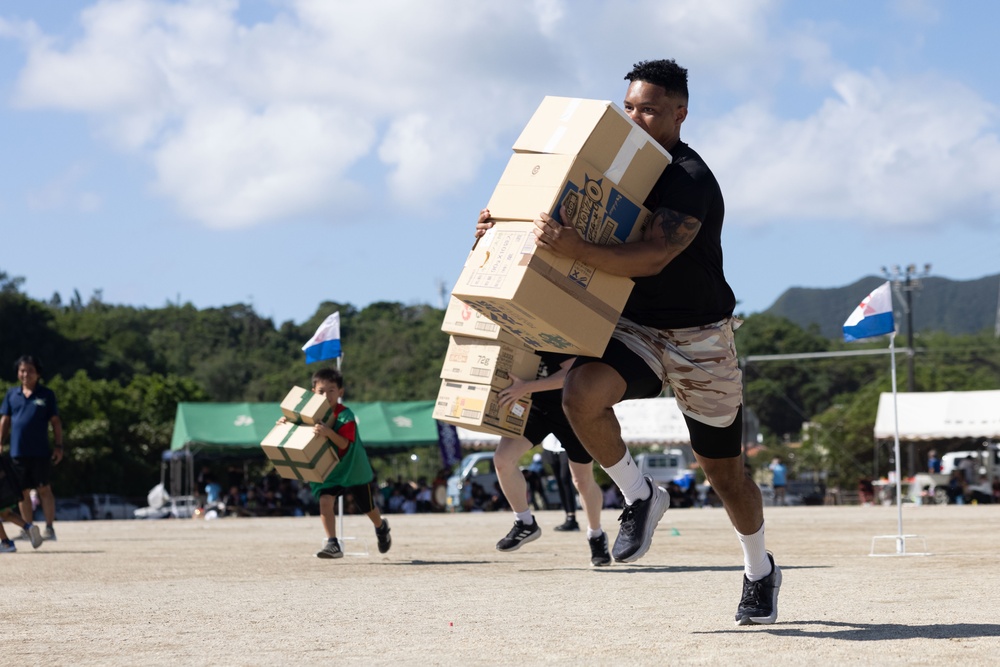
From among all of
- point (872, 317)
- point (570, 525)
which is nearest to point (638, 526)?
point (872, 317)

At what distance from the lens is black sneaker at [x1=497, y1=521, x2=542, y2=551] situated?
1002cm

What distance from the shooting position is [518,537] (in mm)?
10070

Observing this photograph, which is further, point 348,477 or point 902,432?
point 902,432

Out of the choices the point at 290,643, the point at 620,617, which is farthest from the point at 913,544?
the point at 290,643

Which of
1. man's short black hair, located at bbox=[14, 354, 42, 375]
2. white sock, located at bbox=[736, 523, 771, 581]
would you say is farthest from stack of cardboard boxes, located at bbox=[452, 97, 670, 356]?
man's short black hair, located at bbox=[14, 354, 42, 375]

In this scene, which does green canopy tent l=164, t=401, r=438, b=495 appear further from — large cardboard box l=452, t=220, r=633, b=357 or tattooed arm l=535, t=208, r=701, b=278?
tattooed arm l=535, t=208, r=701, b=278

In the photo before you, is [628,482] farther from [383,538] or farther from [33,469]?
[33,469]

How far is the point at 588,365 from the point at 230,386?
10438 centimetres

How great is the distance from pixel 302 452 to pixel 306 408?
41 centimetres

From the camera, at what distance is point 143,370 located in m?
92.5

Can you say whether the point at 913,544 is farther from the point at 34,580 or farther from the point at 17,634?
the point at 17,634

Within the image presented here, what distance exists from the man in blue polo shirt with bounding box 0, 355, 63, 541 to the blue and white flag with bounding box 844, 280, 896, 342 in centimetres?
781

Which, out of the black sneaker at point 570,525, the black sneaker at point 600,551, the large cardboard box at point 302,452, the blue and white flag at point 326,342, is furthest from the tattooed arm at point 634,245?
the black sneaker at point 570,525

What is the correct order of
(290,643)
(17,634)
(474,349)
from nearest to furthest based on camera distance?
(290,643), (17,634), (474,349)
